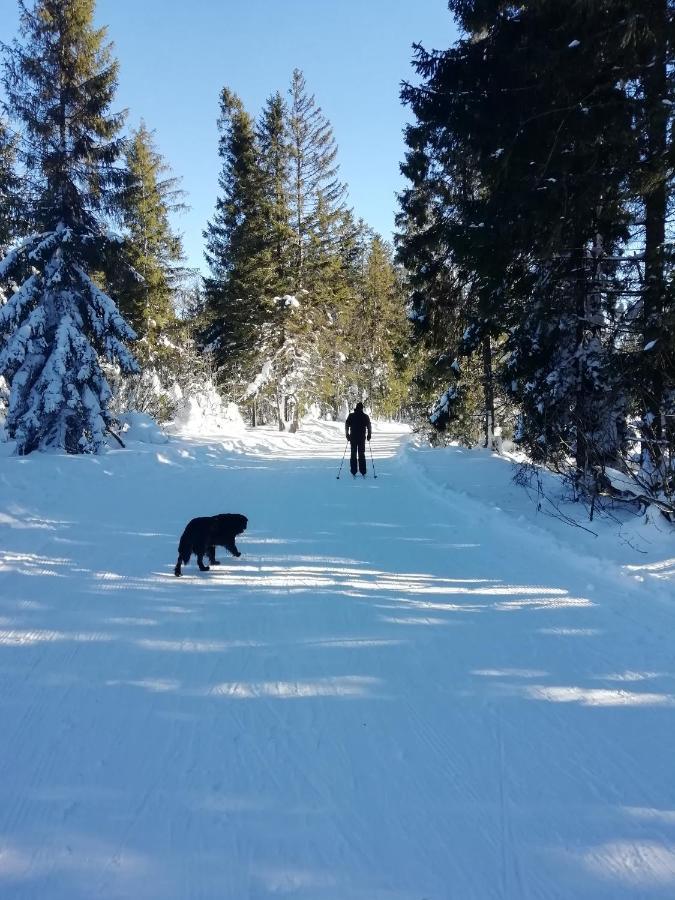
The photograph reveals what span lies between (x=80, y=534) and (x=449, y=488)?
7439mm

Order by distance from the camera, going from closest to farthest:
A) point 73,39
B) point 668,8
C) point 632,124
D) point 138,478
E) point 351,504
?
point 668,8 → point 632,124 → point 351,504 → point 138,478 → point 73,39

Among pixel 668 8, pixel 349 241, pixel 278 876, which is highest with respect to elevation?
pixel 349 241

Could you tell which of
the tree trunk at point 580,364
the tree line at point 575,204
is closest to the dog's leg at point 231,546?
the tree line at point 575,204

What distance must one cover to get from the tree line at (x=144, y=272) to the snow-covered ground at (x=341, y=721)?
8.61m

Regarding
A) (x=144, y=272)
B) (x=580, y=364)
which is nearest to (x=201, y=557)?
(x=580, y=364)

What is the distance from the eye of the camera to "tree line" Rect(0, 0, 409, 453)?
1421 centimetres

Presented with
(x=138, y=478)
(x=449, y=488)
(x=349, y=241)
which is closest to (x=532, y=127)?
(x=449, y=488)

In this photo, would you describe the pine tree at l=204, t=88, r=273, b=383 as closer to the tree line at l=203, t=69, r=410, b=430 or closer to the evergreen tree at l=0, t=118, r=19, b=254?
the tree line at l=203, t=69, r=410, b=430

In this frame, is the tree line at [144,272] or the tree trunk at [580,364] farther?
the tree line at [144,272]

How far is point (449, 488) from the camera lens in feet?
39.3

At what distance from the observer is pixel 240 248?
27188mm

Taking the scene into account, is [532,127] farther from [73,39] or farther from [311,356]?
[311,356]

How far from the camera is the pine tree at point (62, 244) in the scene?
1399 cm

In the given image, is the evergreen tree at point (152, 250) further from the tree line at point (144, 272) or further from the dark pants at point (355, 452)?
the dark pants at point (355, 452)
